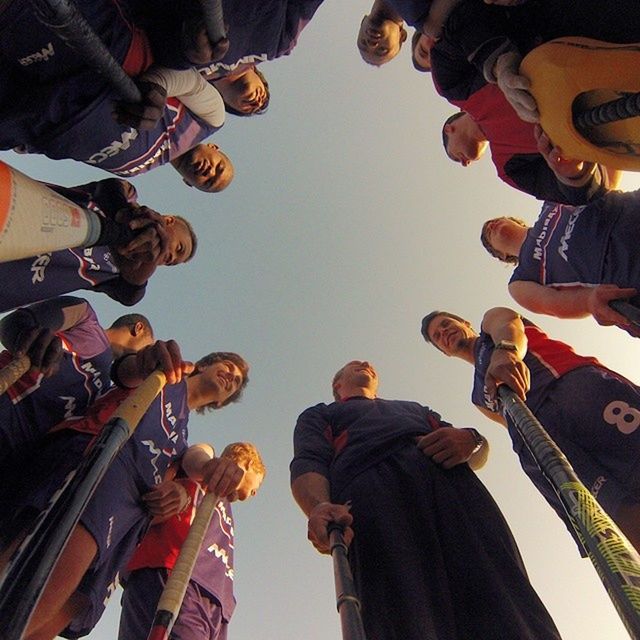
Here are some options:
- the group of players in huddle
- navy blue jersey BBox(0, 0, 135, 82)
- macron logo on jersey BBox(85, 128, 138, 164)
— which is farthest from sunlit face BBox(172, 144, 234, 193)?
navy blue jersey BBox(0, 0, 135, 82)

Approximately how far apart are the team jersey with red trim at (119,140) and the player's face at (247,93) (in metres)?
0.79

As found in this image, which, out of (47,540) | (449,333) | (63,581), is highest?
(449,333)

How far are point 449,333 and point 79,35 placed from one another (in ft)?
8.77

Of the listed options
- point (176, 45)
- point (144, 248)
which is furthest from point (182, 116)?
point (144, 248)

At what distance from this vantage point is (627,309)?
2.20 m

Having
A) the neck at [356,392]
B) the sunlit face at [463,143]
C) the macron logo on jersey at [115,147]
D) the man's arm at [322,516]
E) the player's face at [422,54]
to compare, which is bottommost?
the man's arm at [322,516]

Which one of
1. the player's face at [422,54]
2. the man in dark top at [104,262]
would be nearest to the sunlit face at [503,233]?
the player's face at [422,54]

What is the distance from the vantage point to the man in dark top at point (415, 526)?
1.58m

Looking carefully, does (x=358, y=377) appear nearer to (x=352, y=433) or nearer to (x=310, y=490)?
(x=352, y=433)

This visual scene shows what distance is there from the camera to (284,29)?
2332mm

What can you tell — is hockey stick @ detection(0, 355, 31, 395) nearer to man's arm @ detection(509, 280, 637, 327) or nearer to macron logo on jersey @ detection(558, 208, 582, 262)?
man's arm @ detection(509, 280, 637, 327)

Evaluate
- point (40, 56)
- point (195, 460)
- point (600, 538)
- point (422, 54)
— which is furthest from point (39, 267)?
point (422, 54)

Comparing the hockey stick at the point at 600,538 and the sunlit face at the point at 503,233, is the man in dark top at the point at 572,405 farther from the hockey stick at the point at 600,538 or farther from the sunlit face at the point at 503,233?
the sunlit face at the point at 503,233

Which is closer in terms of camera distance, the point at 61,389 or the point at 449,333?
the point at 61,389
